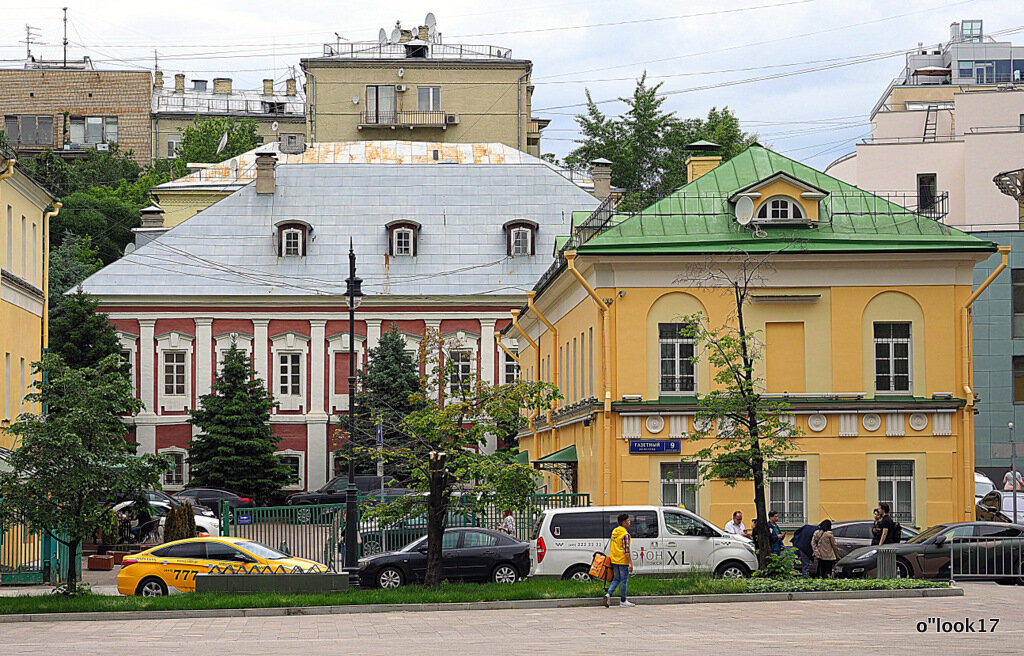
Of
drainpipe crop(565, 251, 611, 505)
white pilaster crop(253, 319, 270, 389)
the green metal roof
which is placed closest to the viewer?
drainpipe crop(565, 251, 611, 505)

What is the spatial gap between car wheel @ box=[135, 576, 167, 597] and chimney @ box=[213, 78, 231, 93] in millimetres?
101719

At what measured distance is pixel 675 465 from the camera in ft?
110

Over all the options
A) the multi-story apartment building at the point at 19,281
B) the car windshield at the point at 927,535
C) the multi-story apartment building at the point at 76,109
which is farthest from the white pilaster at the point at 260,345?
the multi-story apartment building at the point at 76,109

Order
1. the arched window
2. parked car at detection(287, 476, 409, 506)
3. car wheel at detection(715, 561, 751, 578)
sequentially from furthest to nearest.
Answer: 1. parked car at detection(287, 476, 409, 506)
2. the arched window
3. car wheel at detection(715, 561, 751, 578)

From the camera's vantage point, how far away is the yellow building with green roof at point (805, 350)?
109 ft

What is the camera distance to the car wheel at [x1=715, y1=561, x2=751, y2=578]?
2745 centimetres

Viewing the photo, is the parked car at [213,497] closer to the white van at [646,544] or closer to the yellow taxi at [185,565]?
the yellow taxi at [185,565]

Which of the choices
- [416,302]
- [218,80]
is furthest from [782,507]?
[218,80]

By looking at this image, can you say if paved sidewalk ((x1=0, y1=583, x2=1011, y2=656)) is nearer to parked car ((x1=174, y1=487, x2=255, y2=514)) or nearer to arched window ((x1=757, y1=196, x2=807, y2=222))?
arched window ((x1=757, y1=196, x2=807, y2=222))

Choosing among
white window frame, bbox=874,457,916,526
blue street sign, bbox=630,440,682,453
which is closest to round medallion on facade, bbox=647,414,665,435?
blue street sign, bbox=630,440,682,453

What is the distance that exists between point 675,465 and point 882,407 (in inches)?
187

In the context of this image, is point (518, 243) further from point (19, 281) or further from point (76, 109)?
point (76, 109)

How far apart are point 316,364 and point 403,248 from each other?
6.45 m

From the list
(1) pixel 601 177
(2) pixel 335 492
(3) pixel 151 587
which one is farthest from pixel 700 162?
(1) pixel 601 177
